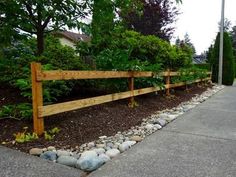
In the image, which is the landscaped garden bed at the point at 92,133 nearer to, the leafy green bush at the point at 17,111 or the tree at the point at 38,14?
the leafy green bush at the point at 17,111

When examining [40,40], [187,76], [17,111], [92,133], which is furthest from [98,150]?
[187,76]

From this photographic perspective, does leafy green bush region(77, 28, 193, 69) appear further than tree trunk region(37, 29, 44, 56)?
Yes

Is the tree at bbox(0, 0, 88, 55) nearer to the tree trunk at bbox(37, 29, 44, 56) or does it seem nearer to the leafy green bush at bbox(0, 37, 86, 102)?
the tree trunk at bbox(37, 29, 44, 56)

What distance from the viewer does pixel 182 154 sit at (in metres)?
3.69

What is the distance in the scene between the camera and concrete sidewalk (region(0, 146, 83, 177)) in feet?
9.45

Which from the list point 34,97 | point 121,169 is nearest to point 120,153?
point 121,169

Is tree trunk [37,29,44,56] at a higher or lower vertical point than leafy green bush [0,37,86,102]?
higher

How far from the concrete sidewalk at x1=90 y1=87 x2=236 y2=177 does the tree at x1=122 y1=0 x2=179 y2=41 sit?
49.2 ft

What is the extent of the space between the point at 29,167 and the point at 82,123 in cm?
170

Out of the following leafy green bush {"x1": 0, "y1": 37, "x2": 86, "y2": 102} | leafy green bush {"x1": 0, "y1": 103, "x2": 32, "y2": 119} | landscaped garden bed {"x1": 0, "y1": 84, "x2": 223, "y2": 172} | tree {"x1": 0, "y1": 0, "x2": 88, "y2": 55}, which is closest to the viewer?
landscaped garden bed {"x1": 0, "y1": 84, "x2": 223, "y2": 172}

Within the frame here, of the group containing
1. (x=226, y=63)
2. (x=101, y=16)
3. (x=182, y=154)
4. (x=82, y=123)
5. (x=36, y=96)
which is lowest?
(x=182, y=154)

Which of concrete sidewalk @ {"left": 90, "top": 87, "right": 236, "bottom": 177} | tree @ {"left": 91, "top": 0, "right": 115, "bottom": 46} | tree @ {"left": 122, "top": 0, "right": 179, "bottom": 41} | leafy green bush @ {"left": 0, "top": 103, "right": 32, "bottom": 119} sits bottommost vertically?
concrete sidewalk @ {"left": 90, "top": 87, "right": 236, "bottom": 177}

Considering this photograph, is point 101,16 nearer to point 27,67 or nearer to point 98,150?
point 27,67

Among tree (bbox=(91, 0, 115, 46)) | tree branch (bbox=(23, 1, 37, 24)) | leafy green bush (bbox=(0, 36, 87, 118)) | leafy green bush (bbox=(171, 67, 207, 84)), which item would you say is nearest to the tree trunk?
leafy green bush (bbox=(0, 36, 87, 118))
